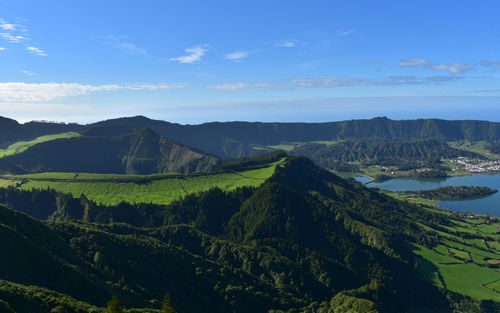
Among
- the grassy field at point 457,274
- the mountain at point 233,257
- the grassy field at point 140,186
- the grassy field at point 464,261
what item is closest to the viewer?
the mountain at point 233,257

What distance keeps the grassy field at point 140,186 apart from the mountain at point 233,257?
10157 millimetres

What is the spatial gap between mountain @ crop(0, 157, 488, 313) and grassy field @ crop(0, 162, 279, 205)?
10.2 metres

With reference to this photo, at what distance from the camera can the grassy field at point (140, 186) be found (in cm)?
16662

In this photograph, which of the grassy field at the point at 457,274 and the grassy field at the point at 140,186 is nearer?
the grassy field at the point at 457,274

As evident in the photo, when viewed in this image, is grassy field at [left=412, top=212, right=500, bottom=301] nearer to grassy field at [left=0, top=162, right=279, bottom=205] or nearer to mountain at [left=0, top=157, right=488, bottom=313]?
mountain at [left=0, top=157, right=488, bottom=313]

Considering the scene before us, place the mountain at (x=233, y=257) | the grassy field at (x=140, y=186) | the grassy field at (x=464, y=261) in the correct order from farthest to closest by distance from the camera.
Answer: the grassy field at (x=140, y=186) < the grassy field at (x=464, y=261) < the mountain at (x=233, y=257)

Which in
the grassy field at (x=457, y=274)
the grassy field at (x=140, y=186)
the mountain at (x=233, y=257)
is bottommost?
the grassy field at (x=457, y=274)

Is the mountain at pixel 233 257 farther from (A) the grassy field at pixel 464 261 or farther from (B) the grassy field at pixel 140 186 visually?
(B) the grassy field at pixel 140 186

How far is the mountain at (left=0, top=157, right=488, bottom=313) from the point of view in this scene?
2906 inches

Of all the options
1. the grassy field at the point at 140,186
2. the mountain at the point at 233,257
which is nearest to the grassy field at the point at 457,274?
the mountain at the point at 233,257

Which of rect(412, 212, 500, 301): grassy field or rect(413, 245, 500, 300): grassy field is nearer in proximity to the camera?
rect(413, 245, 500, 300): grassy field

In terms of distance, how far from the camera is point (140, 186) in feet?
592

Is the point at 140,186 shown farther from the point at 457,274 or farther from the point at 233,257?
the point at 457,274

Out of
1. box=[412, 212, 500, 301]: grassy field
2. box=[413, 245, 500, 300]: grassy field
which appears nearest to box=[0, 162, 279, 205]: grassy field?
box=[413, 245, 500, 300]: grassy field
